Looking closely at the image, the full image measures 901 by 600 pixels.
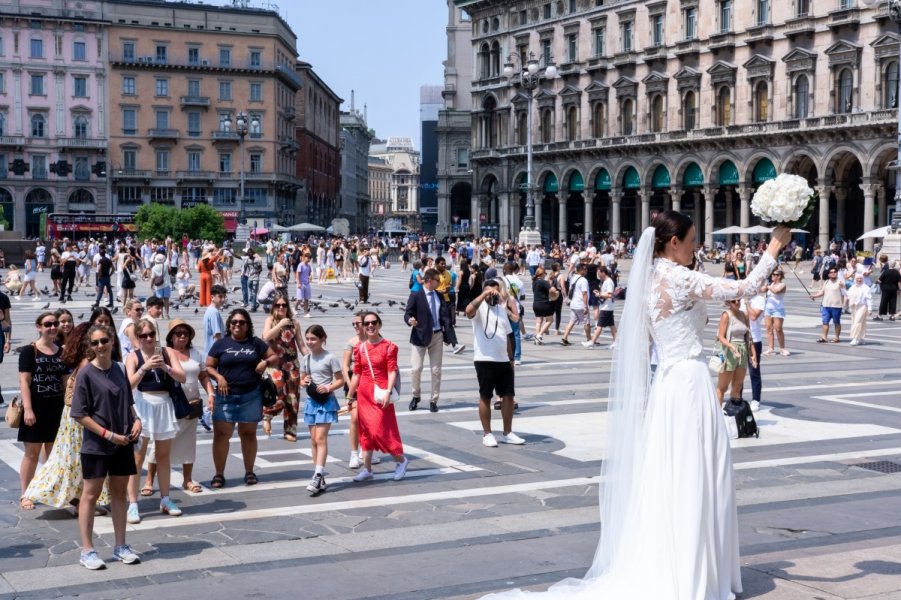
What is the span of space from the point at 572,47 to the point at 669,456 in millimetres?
71597

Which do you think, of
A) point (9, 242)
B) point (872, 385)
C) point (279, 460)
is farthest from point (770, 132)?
point (279, 460)

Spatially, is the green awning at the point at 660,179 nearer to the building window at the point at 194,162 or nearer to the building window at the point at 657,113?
the building window at the point at 657,113

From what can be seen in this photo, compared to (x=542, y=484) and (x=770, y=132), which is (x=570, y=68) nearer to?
(x=770, y=132)

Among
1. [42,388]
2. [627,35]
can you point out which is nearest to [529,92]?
[627,35]

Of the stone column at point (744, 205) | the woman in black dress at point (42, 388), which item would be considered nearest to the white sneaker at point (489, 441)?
the woman in black dress at point (42, 388)

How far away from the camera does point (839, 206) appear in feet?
197

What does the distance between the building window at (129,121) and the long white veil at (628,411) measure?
8985cm

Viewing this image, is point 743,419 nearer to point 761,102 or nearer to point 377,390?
point 377,390

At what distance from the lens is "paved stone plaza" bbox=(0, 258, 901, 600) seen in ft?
24.6

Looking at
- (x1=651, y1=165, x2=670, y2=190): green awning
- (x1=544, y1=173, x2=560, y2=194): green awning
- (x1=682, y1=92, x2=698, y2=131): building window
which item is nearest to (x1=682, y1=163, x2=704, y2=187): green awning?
(x1=651, y1=165, x2=670, y2=190): green awning

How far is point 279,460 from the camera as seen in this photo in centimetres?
1162

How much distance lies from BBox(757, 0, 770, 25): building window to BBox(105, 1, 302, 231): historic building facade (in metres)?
43.8

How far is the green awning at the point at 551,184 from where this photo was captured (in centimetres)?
7964

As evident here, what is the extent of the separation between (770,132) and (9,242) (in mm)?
37123
